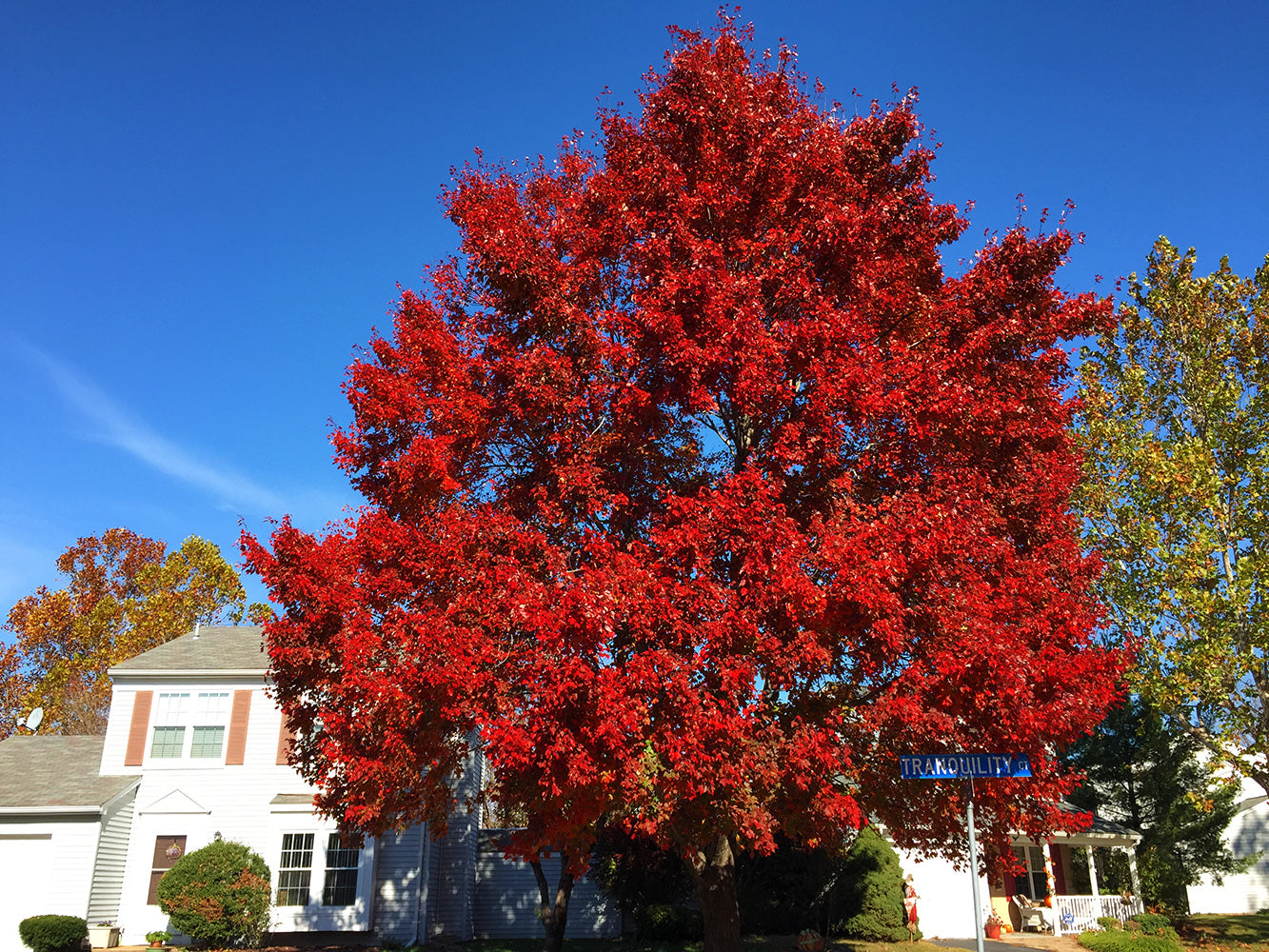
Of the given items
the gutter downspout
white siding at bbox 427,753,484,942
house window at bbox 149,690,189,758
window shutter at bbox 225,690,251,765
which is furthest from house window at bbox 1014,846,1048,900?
house window at bbox 149,690,189,758

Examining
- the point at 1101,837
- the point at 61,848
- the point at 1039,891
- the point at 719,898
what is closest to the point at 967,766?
the point at 719,898

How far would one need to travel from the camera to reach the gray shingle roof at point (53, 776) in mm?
23859

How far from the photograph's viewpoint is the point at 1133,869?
1252 inches

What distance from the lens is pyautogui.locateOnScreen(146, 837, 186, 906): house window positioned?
24.8 m

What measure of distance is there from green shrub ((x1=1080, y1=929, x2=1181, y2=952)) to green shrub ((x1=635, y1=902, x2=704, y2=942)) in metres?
10.9

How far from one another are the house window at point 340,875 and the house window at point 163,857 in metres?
4.00

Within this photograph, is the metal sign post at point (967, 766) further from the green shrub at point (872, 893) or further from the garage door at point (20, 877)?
the garage door at point (20, 877)

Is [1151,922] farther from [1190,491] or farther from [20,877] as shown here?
[20,877]

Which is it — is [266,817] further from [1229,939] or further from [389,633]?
[1229,939]

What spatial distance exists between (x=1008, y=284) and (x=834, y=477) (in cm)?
523

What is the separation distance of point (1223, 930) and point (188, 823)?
109 ft

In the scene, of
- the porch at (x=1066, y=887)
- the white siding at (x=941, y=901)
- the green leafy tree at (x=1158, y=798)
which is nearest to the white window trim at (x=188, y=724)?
the white siding at (x=941, y=901)

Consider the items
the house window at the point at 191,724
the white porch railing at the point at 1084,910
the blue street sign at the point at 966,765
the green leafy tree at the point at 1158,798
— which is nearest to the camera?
the blue street sign at the point at 966,765

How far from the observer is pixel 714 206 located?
1393 centimetres
